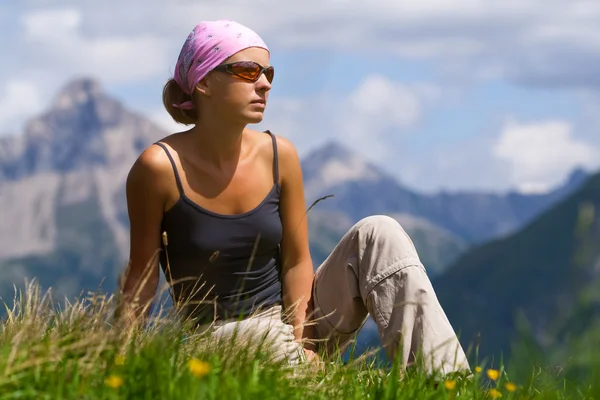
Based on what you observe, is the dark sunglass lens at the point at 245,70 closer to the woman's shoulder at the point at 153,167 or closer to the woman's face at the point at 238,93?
the woman's face at the point at 238,93

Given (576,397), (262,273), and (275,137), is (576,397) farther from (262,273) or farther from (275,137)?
(275,137)

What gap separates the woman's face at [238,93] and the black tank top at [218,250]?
18.2 inches

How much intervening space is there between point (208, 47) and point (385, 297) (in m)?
1.88

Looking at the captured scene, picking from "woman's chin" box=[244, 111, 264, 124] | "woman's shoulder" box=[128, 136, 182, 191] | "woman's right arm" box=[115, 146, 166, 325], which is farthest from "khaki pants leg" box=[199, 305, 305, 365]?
"woman's chin" box=[244, 111, 264, 124]

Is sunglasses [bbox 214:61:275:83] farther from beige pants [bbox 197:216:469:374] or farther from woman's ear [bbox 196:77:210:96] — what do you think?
beige pants [bbox 197:216:469:374]

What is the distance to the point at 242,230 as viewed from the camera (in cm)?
550

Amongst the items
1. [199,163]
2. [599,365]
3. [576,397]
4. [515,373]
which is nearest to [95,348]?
[515,373]

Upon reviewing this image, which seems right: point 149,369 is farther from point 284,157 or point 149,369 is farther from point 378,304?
point 284,157

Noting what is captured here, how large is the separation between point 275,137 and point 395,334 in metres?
1.67

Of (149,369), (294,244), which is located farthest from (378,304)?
(149,369)

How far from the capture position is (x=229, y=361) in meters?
3.79

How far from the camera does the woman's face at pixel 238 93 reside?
17.9 feet

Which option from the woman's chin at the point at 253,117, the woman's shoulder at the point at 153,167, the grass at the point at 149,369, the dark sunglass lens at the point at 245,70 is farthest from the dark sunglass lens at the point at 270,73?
the grass at the point at 149,369

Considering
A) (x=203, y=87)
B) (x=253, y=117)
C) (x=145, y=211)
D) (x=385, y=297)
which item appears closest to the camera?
(x=385, y=297)
